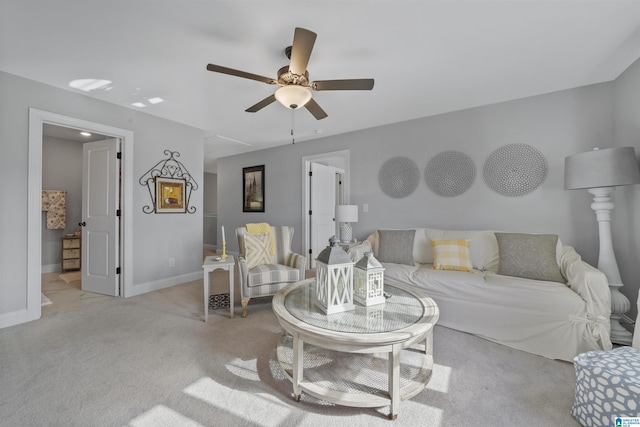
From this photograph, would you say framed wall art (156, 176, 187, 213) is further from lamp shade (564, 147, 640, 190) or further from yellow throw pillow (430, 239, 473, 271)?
lamp shade (564, 147, 640, 190)

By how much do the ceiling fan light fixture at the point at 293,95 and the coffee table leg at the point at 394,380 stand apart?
173 centimetres

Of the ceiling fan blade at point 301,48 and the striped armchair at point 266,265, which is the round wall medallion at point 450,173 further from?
the ceiling fan blade at point 301,48

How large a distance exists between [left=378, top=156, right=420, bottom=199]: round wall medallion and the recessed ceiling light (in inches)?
133

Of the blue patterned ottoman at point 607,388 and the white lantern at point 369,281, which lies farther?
the white lantern at point 369,281

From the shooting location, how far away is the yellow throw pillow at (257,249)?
9.60 feet

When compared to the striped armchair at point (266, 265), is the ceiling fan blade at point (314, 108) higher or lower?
higher

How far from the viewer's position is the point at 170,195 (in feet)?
11.9

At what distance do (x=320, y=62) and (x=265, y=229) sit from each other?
80.3 inches

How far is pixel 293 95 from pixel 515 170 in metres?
2.64

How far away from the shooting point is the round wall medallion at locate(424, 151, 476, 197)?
10.3ft

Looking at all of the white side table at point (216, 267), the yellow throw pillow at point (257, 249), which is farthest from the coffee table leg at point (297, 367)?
the yellow throw pillow at point (257, 249)

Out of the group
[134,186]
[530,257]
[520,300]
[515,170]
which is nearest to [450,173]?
[515,170]

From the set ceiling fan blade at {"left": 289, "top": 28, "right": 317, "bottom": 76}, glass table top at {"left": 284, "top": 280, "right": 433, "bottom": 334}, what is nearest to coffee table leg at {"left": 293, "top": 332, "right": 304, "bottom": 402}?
glass table top at {"left": 284, "top": 280, "right": 433, "bottom": 334}

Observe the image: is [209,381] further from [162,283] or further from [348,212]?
[348,212]
